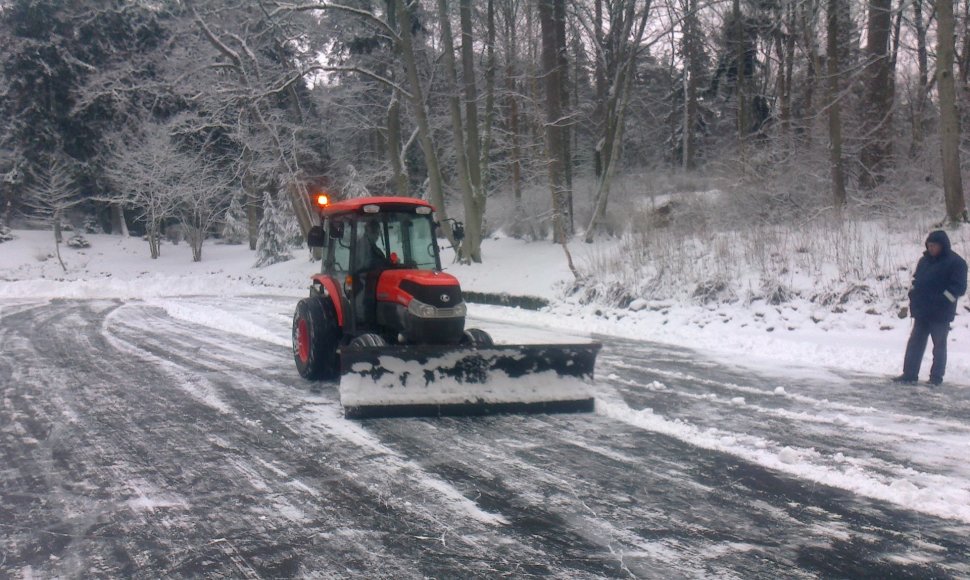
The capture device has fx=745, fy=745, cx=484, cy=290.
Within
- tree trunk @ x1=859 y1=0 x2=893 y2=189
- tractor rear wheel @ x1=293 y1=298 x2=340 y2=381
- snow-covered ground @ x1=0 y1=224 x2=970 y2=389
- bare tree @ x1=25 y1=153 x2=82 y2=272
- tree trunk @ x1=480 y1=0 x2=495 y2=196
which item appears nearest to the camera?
tractor rear wheel @ x1=293 y1=298 x2=340 y2=381

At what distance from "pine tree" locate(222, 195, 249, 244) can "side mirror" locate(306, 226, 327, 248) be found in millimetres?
33660

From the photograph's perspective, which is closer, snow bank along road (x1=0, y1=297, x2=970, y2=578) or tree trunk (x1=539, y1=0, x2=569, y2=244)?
snow bank along road (x1=0, y1=297, x2=970, y2=578)

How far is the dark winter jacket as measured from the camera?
8703 millimetres

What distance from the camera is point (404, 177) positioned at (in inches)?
1099

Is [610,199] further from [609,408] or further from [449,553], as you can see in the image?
[449,553]

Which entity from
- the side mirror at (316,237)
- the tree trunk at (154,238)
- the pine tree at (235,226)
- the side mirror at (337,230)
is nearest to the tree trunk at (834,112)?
the side mirror at (316,237)

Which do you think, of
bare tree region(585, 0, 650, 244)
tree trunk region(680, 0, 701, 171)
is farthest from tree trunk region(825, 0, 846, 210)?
tree trunk region(680, 0, 701, 171)

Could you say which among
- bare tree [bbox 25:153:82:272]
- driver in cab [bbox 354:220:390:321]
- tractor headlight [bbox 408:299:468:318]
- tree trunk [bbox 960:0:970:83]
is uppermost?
tree trunk [bbox 960:0:970:83]

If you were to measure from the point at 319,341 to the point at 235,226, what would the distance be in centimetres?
3882

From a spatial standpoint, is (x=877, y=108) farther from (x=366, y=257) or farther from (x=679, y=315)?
(x=366, y=257)

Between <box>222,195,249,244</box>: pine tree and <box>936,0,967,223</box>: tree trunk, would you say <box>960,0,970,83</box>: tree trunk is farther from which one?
<box>222,195,249,244</box>: pine tree

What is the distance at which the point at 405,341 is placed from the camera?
7.82 meters

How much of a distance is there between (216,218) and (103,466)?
38.3 meters

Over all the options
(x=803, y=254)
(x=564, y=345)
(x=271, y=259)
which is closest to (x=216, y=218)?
(x=271, y=259)
